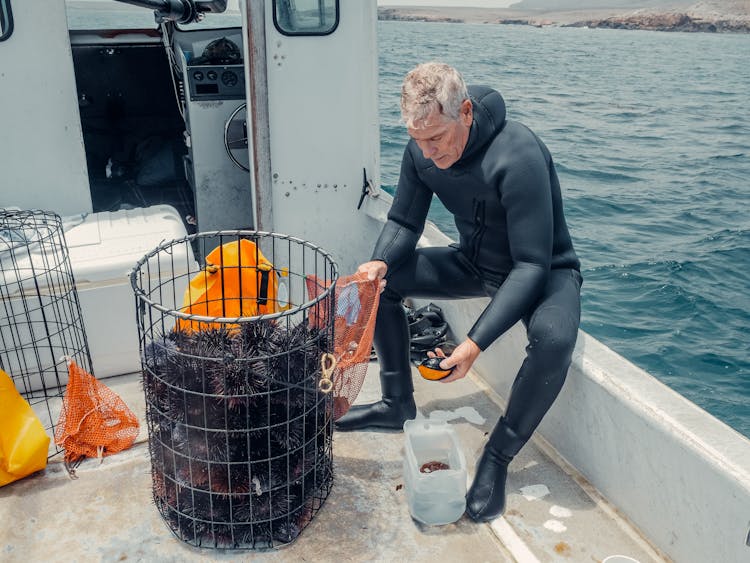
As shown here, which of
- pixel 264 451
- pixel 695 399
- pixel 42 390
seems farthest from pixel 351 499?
pixel 695 399

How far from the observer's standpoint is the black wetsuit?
→ 2.37m

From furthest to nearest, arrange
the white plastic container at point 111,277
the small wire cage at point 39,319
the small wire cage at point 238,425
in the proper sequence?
the white plastic container at point 111,277 → the small wire cage at point 39,319 → the small wire cage at point 238,425

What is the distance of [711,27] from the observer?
67.4 metres

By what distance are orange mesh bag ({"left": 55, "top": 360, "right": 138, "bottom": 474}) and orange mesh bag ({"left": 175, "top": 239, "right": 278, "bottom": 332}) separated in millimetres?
479

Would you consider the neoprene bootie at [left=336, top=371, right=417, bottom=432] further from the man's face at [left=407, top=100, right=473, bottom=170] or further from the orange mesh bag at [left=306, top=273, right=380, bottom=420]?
the man's face at [left=407, top=100, right=473, bottom=170]

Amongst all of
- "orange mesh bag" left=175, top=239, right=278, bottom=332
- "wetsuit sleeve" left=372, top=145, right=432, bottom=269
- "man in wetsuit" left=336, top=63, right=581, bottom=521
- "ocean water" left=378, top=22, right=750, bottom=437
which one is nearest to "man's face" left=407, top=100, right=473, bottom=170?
"man in wetsuit" left=336, top=63, right=581, bottom=521

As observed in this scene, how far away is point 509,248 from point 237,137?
7.50 feet

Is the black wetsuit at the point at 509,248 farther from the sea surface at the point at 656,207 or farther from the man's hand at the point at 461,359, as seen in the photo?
the sea surface at the point at 656,207

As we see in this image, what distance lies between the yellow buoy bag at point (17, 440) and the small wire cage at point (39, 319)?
1.12 ft

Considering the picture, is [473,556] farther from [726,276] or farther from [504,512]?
[726,276]

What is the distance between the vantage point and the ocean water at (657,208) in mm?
6133

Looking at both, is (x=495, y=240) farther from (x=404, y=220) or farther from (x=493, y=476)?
(x=493, y=476)

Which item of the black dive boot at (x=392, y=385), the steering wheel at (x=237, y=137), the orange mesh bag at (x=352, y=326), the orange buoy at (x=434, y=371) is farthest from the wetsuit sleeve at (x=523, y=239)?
the steering wheel at (x=237, y=137)

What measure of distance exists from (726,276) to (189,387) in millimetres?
7116
